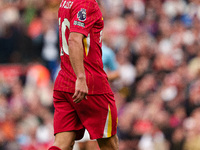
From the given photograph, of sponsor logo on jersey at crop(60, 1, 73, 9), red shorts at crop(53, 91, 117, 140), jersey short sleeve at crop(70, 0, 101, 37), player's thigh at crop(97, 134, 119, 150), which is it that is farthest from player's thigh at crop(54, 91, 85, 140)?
sponsor logo on jersey at crop(60, 1, 73, 9)

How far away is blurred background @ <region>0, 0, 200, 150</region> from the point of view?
11016 millimetres

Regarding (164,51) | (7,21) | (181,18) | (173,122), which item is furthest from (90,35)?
(7,21)

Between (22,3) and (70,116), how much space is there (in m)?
11.2

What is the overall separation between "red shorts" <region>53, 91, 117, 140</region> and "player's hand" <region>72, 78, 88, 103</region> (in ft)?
0.96

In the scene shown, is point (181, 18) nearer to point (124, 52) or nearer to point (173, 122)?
point (124, 52)

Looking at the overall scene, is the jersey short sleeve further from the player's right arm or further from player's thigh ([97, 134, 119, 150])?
player's thigh ([97, 134, 119, 150])

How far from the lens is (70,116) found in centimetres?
524

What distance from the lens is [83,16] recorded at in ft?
16.5

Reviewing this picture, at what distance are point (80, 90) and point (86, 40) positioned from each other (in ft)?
1.82

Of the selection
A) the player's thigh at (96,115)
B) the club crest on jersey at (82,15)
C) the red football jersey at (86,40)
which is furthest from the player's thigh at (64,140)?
the club crest on jersey at (82,15)

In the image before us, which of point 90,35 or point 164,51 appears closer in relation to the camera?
point 90,35

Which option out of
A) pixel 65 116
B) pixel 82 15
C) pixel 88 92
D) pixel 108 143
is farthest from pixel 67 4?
pixel 108 143

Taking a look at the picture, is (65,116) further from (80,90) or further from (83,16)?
(83,16)

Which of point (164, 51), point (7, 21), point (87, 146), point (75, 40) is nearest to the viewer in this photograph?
point (75, 40)
